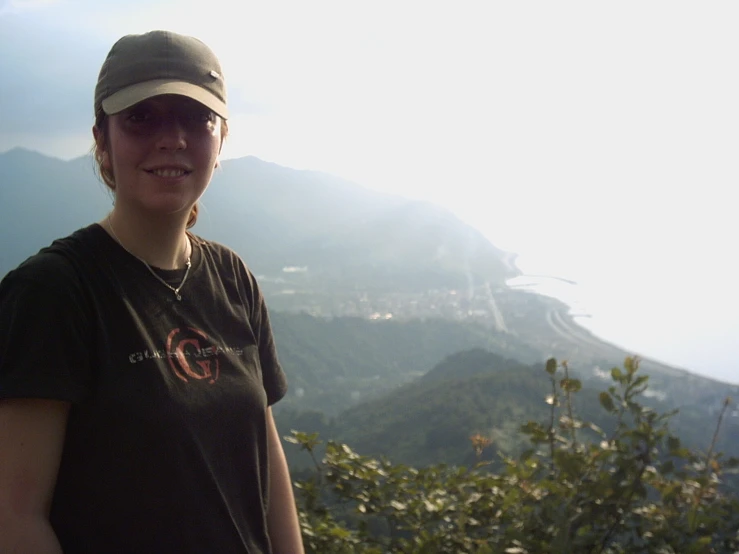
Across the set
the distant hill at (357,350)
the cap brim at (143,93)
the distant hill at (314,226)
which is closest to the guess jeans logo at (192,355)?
the cap brim at (143,93)

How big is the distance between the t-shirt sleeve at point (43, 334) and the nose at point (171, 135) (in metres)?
0.39

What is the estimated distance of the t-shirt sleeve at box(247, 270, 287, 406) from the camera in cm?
180

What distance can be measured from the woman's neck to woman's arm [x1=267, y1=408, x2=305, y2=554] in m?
0.61

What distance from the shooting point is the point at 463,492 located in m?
2.75

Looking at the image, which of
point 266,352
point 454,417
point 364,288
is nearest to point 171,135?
point 266,352

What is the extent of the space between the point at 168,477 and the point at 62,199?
23.7m

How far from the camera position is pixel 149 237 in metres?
1.49

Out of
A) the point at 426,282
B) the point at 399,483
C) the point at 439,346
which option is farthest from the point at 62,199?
the point at 399,483

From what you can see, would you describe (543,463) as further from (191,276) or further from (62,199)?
(62,199)

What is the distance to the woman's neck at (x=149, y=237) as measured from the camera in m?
1.44

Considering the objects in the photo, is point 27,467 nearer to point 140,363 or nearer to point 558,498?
point 140,363

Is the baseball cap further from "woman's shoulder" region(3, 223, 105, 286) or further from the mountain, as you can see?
the mountain

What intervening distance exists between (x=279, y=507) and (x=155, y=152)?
1.14m

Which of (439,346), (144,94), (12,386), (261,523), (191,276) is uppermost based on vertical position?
(144,94)
